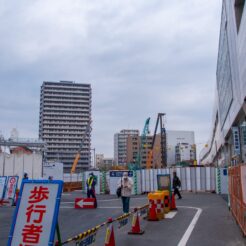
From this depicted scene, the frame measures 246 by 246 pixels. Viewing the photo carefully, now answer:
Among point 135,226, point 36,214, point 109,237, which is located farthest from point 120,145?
point 36,214

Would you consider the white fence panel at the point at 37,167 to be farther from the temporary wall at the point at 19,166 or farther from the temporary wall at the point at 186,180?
the temporary wall at the point at 186,180

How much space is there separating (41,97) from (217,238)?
14228cm

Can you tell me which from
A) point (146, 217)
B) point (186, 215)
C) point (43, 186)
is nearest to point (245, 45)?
point (186, 215)

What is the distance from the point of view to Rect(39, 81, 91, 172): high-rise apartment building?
135 metres

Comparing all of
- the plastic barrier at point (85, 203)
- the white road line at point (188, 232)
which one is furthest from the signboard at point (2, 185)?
the white road line at point (188, 232)

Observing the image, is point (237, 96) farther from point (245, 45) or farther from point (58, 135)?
point (58, 135)

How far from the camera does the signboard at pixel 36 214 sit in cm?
544

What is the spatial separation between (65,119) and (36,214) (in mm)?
141011

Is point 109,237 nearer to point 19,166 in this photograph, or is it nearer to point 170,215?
point 170,215

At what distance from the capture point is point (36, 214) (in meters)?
5.64

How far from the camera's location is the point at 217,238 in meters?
8.98

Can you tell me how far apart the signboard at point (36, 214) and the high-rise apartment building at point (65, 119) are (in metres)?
126

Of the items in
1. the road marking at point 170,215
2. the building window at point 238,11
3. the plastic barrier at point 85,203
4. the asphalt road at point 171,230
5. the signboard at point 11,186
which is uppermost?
the building window at point 238,11

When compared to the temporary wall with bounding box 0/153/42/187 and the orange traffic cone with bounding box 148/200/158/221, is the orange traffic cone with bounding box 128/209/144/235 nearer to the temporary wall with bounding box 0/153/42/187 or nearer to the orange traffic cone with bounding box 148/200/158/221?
the orange traffic cone with bounding box 148/200/158/221
